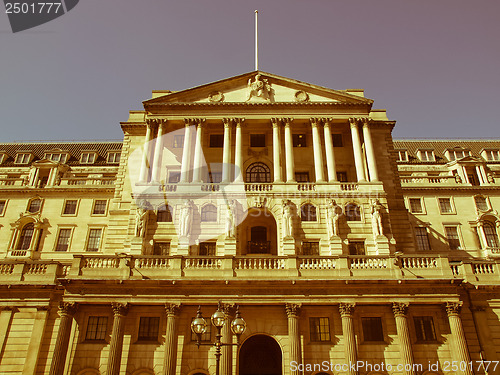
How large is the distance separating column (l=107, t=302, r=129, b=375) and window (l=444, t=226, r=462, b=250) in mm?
38791

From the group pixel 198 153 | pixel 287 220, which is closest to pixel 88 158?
pixel 198 153

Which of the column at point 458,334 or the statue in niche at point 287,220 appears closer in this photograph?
the column at point 458,334

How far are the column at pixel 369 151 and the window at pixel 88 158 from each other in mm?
42481

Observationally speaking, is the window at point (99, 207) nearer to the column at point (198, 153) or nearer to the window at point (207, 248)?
the column at point (198, 153)

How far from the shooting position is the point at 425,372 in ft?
86.8

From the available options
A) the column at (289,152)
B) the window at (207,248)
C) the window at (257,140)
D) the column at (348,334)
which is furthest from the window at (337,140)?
the column at (348,334)

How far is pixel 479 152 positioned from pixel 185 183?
52.7 metres

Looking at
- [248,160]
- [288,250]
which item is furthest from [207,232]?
[248,160]

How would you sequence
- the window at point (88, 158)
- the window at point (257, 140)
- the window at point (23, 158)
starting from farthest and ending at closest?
the window at point (23, 158) < the window at point (88, 158) < the window at point (257, 140)

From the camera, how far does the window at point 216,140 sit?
1663 inches

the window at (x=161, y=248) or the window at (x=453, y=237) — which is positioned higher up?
the window at (x=453, y=237)

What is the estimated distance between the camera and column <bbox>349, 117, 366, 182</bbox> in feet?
124

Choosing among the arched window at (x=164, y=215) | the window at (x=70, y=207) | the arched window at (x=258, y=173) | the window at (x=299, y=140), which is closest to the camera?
the arched window at (x=164, y=215)

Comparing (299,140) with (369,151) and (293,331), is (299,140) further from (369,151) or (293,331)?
(293,331)
